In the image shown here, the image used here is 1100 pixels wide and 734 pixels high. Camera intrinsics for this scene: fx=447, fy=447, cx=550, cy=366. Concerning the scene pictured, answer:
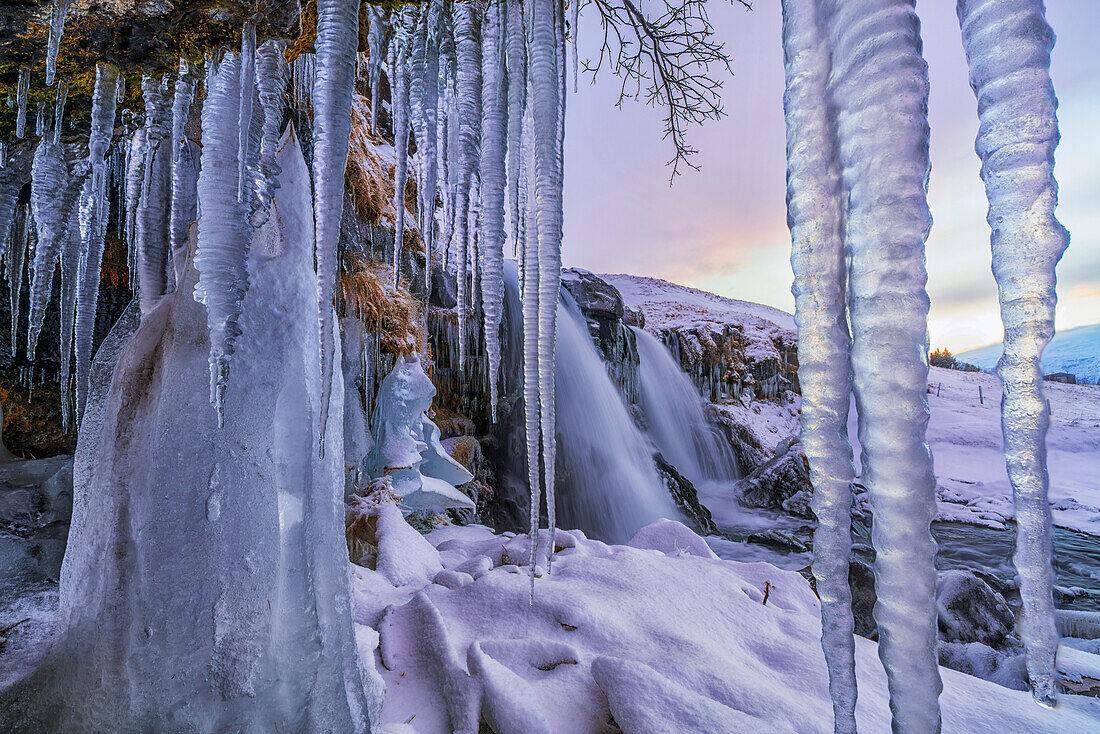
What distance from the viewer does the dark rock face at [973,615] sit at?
4145mm

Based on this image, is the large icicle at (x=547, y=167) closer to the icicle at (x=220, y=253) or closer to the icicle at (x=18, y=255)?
the icicle at (x=220, y=253)

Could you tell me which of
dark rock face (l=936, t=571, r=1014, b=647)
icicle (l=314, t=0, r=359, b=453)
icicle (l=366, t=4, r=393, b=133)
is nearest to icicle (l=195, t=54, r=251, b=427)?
icicle (l=314, t=0, r=359, b=453)

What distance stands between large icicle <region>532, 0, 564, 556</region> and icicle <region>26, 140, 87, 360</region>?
9.85 feet

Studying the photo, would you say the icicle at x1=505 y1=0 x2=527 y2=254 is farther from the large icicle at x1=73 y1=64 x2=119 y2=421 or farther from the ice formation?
the ice formation

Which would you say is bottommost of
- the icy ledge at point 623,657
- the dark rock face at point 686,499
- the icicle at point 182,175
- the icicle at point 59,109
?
the dark rock face at point 686,499

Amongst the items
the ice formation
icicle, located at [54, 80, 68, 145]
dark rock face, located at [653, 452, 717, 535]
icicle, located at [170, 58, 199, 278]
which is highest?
icicle, located at [54, 80, 68, 145]

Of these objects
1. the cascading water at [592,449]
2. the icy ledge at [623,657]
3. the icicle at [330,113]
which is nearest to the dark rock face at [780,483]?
the cascading water at [592,449]

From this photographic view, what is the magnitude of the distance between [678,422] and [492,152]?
13.1 metres

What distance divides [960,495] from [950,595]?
9.87 m

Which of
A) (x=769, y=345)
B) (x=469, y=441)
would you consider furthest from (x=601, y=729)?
(x=769, y=345)

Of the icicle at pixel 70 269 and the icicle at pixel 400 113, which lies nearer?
the icicle at pixel 400 113

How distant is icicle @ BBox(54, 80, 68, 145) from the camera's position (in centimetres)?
212

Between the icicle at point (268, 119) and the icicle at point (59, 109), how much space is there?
115 centimetres

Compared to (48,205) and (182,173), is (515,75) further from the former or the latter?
(48,205)
